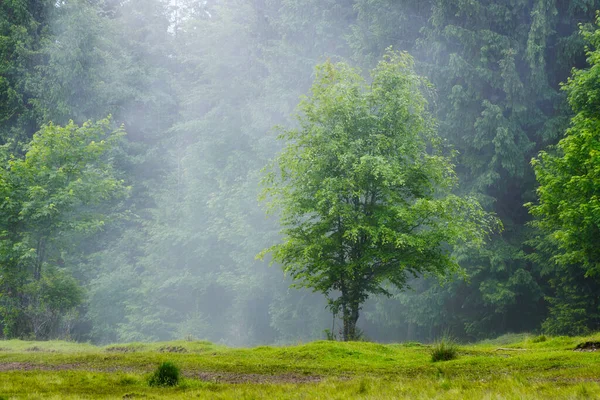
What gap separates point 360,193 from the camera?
1711 centimetres

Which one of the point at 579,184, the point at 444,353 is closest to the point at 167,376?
the point at 444,353

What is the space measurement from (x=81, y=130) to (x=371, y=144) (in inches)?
599

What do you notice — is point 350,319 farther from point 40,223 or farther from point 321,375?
point 40,223

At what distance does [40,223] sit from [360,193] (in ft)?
47.7

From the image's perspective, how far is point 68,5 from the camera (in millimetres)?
36875

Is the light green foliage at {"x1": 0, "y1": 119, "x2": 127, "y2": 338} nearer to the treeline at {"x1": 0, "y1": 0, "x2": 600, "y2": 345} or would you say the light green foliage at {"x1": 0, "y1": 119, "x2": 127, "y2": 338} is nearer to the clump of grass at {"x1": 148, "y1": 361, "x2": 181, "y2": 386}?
the treeline at {"x1": 0, "y1": 0, "x2": 600, "y2": 345}

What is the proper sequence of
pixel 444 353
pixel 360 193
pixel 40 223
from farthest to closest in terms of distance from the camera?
pixel 40 223 → pixel 360 193 → pixel 444 353

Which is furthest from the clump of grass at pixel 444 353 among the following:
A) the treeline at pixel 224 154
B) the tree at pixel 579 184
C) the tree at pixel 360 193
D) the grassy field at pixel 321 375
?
the tree at pixel 579 184

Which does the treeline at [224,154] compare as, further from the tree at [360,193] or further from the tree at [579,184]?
the tree at [360,193]

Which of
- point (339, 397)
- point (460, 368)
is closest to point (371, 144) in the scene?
point (460, 368)

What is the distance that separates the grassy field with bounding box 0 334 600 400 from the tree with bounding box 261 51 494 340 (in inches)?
113

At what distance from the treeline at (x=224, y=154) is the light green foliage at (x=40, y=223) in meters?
0.09

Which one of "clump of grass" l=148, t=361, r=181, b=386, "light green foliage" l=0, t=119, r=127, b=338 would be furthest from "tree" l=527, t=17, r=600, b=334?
"light green foliage" l=0, t=119, r=127, b=338

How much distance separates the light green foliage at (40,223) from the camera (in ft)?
73.9
